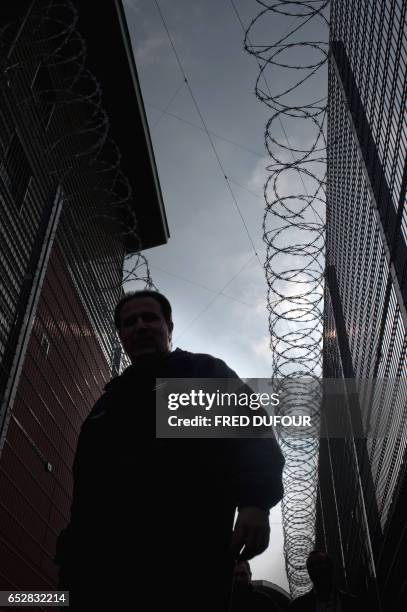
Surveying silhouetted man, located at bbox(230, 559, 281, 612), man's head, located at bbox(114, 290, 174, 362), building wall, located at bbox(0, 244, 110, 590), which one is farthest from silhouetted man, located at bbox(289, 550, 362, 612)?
building wall, located at bbox(0, 244, 110, 590)

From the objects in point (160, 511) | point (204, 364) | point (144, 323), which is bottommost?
point (160, 511)

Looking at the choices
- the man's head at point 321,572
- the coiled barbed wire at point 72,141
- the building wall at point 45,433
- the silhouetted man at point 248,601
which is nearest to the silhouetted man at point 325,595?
the man's head at point 321,572

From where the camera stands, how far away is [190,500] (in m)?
2.16

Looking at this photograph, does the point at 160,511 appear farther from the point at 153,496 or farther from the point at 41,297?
the point at 41,297

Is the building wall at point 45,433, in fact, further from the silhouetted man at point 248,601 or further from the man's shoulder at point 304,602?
the silhouetted man at point 248,601

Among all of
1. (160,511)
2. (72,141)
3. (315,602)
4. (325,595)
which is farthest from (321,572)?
(72,141)

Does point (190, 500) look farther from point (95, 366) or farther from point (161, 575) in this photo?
point (95, 366)

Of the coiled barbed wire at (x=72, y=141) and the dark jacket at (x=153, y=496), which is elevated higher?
the coiled barbed wire at (x=72, y=141)

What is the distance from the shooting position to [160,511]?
213cm

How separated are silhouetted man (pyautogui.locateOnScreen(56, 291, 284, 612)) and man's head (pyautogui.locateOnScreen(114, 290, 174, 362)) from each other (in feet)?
1.76

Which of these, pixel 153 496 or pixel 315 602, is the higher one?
pixel 153 496

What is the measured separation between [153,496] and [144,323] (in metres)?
1.12

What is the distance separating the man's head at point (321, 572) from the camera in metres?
→ 5.95

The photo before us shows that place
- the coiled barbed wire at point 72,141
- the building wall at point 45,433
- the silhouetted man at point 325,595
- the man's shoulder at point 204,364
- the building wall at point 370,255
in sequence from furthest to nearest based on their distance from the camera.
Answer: the coiled barbed wire at point 72,141
the building wall at point 45,433
the building wall at point 370,255
the silhouetted man at point 325,595
the man's shoulder at point 204,364
